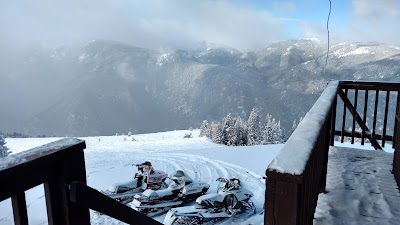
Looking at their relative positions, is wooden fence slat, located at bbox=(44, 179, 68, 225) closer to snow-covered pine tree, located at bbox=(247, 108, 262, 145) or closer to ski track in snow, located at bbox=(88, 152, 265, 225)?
ski track in snow, located at bbox=(88, 152, 265, 225)

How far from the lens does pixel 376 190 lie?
4055 mm

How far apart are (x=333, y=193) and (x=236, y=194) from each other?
7.83 m

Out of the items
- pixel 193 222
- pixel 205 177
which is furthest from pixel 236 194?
pixel 205 177

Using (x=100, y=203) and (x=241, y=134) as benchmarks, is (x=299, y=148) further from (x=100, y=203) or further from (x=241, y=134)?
(x=241, y=134)

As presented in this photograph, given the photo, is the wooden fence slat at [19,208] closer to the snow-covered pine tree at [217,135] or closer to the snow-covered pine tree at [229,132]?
the snow-covered pine tree at [217,135]

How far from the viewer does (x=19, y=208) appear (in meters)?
1.22

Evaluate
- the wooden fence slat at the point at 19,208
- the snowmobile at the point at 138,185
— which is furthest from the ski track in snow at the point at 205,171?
the wooden fence slat at the point at 19,208

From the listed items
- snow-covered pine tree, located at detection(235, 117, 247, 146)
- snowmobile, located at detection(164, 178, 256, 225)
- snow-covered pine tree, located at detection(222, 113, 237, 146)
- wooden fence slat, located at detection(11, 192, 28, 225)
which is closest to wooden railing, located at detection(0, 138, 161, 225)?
wooden fence slat, located at detection(11, 192, 28, 225)

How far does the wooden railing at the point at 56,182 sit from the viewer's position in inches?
45.8

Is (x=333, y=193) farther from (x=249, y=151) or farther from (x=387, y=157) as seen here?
(x=249, y=151)

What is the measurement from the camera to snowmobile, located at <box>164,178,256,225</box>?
10.1 metres

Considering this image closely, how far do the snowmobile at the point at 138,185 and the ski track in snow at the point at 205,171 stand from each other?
150 centimetres

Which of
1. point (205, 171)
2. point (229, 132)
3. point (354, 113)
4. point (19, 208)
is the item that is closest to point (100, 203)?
point (19, 208)

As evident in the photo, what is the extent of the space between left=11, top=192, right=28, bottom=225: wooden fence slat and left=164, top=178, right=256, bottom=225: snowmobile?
29.9 feet
